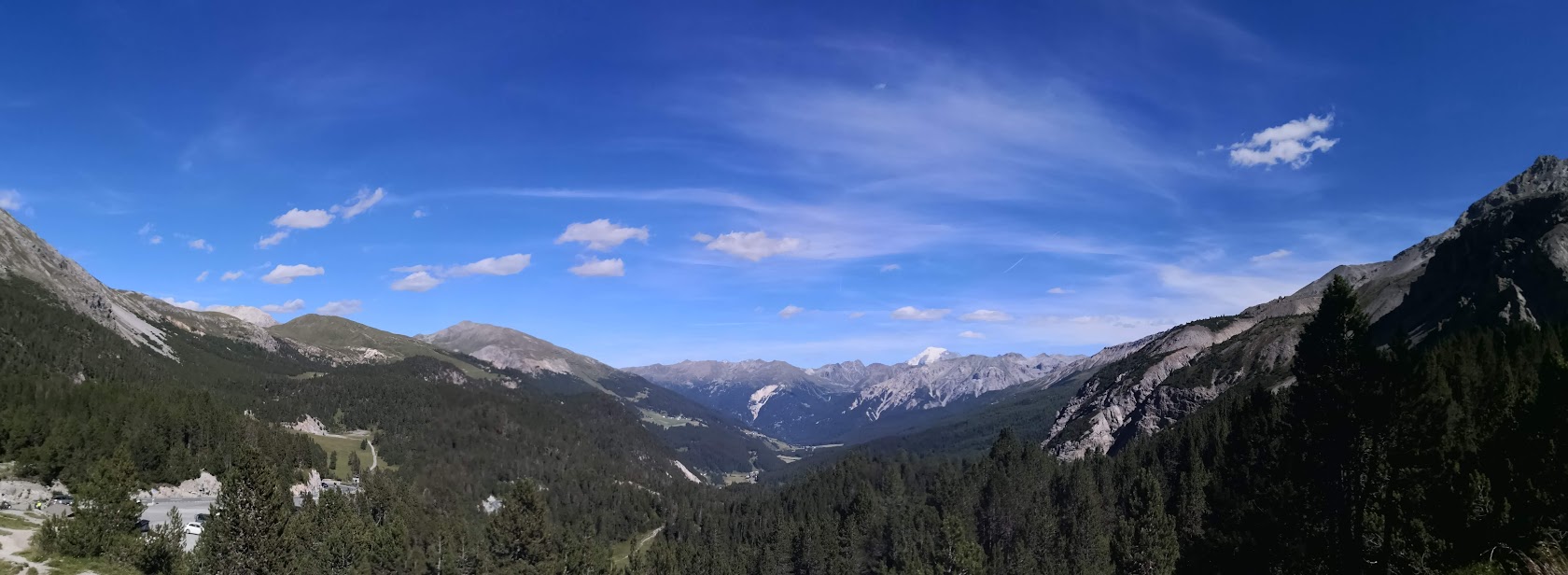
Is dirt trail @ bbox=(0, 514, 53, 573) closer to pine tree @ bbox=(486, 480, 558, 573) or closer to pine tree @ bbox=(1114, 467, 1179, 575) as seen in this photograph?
pine tree @ bbox=(486, 480, 558, 573)

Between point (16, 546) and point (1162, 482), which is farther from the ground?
point (16, 546)

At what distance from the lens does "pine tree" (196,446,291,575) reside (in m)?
58.5

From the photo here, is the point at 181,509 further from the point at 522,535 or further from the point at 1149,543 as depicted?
the point at 1149,543

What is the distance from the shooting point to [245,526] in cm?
5950

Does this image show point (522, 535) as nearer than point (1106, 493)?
Yes

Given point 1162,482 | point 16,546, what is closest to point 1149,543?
point 1162,482

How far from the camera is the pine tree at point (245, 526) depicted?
58531 millimetres

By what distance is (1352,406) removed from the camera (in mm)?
38281

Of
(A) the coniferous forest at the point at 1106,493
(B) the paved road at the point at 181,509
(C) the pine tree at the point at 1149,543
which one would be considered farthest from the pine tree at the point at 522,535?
(C) the pine tree at the point at 1149,543

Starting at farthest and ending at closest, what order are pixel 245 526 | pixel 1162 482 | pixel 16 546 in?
1. pixel 1162 482
2. pixel 245 526
3. pixel 16 546

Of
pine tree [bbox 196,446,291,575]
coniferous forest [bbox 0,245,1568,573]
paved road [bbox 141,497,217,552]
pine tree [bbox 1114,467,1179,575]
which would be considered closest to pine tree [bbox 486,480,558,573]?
coniferous forest [bbox 0,245,1568,573]

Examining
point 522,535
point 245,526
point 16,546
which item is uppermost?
point 16,546

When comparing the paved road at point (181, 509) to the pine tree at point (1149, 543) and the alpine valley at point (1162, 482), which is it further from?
the pine tree at point (1149, 543)

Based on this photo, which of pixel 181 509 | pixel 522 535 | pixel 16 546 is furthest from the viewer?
pixel 181 509
